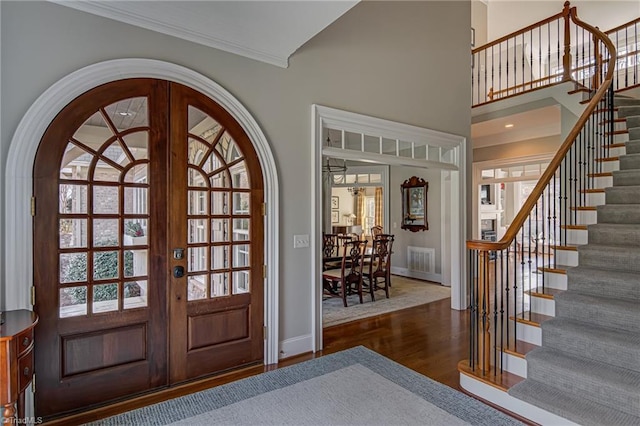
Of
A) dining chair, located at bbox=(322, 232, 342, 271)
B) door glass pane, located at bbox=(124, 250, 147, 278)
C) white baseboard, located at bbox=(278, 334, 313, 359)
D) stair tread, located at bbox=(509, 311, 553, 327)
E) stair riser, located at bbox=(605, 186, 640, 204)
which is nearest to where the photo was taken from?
door glass pane, located at bbox=(124, 250, 147, 278)

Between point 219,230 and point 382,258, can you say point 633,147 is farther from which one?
point 219,230

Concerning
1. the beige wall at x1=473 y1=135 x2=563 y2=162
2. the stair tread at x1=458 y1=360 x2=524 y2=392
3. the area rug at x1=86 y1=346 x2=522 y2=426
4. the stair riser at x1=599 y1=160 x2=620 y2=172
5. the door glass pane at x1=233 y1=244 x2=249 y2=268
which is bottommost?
the area rug at x1=86 y1=346 x2=522 y2=426

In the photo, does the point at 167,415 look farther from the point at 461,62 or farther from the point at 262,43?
the point at 461,62

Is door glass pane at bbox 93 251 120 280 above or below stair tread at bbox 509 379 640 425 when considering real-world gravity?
above

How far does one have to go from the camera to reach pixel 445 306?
5.39 meters

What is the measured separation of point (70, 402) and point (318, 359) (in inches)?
77.7

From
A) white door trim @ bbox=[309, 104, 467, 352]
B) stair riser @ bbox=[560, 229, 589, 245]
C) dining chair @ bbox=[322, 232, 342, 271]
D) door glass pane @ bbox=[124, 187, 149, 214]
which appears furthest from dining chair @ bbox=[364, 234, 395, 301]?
door glass pane @ bbox=[124, 187, 149, 214]

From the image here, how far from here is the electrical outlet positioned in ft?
11.5

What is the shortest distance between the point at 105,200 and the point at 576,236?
4284mm

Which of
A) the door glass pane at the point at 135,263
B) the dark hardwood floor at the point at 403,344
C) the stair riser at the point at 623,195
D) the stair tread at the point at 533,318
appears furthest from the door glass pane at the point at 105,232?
the stair riser at the point at 623,195

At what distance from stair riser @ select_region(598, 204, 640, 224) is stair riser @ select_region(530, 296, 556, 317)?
4.27ft

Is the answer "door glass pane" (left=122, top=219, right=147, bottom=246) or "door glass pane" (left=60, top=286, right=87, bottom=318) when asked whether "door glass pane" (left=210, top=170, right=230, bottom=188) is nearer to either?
"door glass pane" (left=122, top=219, right=147, bottom=246)

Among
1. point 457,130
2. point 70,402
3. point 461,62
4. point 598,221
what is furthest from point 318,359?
point 461,62

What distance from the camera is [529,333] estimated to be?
2.87 metres
